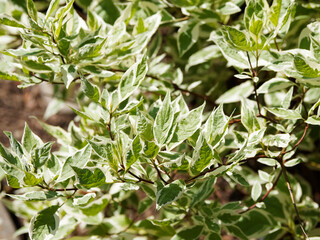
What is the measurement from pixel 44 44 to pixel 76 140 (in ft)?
1.18

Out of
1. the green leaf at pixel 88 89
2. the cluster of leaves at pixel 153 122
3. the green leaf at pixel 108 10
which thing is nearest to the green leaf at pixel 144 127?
the cluster of leaves at pixel 153 122

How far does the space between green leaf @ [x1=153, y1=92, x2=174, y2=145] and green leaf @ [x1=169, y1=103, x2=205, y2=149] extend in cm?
6

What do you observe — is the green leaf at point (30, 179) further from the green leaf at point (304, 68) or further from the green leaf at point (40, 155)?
the green leaf at point (304, 68)

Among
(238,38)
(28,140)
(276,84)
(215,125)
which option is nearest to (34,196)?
(28,140)

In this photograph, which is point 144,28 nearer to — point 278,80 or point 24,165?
point 278,80

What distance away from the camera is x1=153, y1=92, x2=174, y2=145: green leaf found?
705 mm

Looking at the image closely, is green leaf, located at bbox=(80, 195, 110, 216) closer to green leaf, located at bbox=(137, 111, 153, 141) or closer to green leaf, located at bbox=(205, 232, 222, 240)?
green leaf, located at bbox=(205, 232, 222, 240)

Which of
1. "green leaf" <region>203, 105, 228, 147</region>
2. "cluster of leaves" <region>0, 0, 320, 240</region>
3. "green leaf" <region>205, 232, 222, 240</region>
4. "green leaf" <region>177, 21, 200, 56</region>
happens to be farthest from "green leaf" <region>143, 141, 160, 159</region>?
"green leaf" <region>177, 21, 200, 56</region>

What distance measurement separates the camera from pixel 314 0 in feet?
3.58

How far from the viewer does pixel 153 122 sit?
2.55 feet

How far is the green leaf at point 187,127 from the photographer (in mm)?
760

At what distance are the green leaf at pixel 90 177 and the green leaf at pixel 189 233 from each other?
0.41 m

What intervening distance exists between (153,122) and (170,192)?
150 millimetres

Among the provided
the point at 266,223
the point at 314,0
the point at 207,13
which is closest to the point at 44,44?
the point at 207,13
